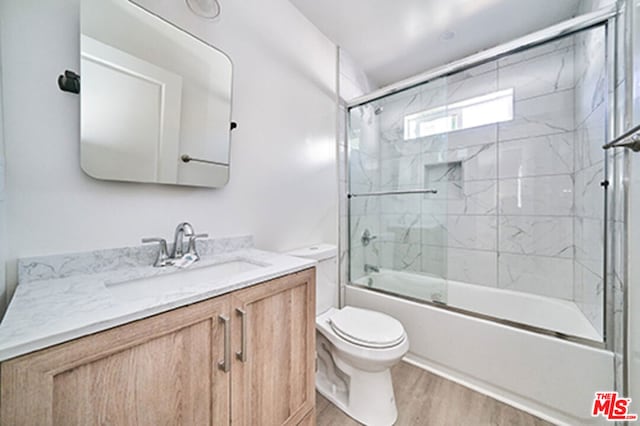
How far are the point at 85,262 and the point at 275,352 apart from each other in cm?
77

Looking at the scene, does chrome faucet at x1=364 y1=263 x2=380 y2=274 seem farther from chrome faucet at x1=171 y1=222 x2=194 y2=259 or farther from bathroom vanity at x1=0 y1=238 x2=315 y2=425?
chrome faucet at x1=171 y1=222 x2=194 y2=259

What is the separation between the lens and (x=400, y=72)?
2.49 m

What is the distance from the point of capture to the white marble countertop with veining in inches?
18.4

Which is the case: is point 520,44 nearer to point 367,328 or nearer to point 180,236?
point 367,328

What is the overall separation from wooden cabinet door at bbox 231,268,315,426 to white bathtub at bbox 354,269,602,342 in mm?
1145

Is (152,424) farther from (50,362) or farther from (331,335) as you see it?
(331,335)

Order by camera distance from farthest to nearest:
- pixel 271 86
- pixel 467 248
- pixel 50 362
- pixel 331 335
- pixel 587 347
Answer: pixel 467 248
pixel 271 86
pixel 331 335
pixel 587 347
pixel 50 362

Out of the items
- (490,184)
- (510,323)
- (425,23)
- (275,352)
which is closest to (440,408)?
(510,323)

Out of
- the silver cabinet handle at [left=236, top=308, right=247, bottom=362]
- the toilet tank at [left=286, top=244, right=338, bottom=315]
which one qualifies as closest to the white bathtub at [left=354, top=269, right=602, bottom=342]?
the toilet tank at [left=286, top=244, right=338, bottom=315]

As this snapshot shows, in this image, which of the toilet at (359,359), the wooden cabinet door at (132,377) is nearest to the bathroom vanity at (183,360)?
the wooden cabinet door at (132,377)

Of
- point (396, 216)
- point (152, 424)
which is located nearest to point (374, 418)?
point (152, 424)

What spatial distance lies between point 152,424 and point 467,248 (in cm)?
249

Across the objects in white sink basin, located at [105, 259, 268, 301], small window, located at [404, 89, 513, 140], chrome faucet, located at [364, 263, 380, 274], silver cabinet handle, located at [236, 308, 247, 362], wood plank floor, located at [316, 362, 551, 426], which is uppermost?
small window, located at [404, 89, 513, 140]

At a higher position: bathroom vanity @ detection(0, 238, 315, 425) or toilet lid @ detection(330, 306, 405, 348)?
bathroom vanity @ detection(0, 238, 315, 425)
